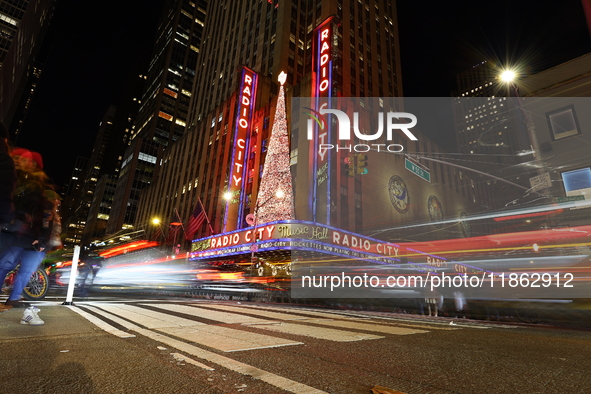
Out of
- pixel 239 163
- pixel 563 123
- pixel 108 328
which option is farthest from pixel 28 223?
pixel 563 123

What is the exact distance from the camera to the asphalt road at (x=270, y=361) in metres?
1.89

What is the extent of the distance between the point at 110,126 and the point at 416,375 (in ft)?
586

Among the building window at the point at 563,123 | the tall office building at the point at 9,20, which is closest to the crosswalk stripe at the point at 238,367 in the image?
the building window at the point at 563,123

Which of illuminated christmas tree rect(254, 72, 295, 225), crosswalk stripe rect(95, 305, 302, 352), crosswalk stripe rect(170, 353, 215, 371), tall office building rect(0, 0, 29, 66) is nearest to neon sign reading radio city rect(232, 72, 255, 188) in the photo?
illuminated christmas tree rect(254, 72, 295, 225)

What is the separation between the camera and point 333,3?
4384 centimetres

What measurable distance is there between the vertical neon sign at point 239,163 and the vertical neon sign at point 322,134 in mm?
8858

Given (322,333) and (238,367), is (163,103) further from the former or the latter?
(238,367)

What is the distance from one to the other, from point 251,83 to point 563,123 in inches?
1187

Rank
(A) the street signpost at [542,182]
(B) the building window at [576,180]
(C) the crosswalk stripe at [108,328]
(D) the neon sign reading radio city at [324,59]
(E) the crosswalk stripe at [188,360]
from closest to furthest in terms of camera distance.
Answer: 1. (E) the crosswalk stripe at [188,360]
2. (C) the crosswalk stripe at [108,328]
3. (B) the building window at [576,180]
4. (A) the street signpost at [542,182]
5. (D) the neon sign reading radio city at [324,59]

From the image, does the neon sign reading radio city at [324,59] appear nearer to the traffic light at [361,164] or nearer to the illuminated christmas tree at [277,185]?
the illuminated christmas tree at [277,185]

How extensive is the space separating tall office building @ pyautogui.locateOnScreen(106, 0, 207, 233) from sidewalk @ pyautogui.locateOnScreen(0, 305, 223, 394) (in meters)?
73.4

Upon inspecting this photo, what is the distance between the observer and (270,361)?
243 cm

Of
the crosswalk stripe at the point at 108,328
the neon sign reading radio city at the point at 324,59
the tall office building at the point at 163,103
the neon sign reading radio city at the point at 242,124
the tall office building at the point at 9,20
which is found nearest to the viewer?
the crosswalk stripe at the point at 108,328

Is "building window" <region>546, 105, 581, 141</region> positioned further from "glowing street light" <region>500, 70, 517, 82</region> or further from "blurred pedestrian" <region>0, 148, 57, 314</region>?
"blurred pedestrian" <region>0, 148, 57, 314</region>
